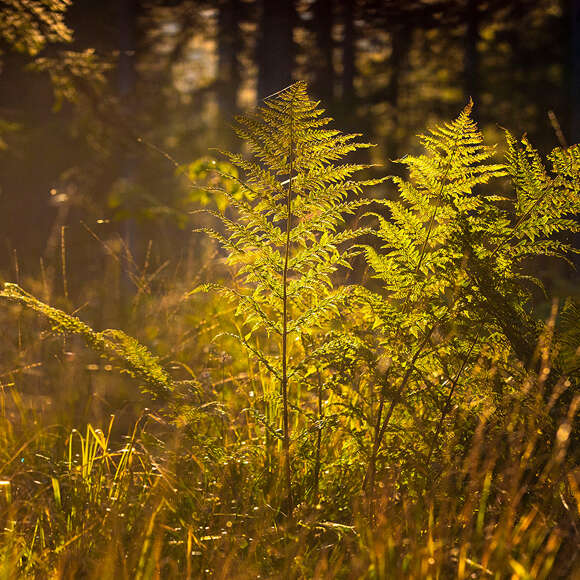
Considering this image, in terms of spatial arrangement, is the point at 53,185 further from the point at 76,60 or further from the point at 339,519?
the point at 339,519

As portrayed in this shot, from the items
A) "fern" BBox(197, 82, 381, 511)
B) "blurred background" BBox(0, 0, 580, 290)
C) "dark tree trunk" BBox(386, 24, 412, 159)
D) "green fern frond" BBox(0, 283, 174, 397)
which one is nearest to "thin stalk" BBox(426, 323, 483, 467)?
"fern" BBox(197, 82, 381, 511)

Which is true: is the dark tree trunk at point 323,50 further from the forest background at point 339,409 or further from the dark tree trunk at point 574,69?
the forest background at point 339,409

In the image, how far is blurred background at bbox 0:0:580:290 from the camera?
732cm

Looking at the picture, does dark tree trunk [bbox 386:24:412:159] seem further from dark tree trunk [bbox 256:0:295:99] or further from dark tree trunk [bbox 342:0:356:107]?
dark tree trunk [bbox 256:0:295:99]

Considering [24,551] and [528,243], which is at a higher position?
[528,243]

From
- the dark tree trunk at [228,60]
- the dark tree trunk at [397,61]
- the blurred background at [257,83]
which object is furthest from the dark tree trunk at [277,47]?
the dark tree trunk at [228,60]

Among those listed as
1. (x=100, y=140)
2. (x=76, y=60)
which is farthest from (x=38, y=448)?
(x=100, y=140)

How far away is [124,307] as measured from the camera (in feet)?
15.1

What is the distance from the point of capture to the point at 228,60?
12.9m

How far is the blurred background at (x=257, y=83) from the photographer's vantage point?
7.32 m

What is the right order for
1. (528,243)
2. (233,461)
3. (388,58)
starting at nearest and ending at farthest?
(528,243) < (233,461) < (388,58)

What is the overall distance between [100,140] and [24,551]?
4880 millimetres

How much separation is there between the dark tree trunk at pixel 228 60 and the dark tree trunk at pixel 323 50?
9.37ft

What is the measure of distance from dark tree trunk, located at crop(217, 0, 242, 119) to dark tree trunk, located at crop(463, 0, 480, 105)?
4490 mm
